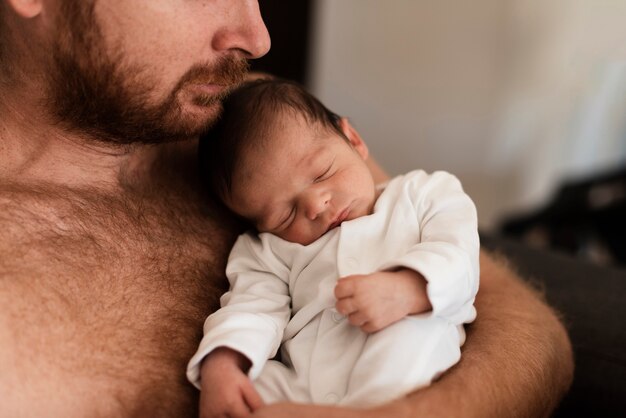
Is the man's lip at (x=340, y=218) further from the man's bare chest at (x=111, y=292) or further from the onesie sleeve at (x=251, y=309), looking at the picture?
the man's bare chest at (x=111, y=292)

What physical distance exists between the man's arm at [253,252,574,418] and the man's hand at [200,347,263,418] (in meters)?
0.06

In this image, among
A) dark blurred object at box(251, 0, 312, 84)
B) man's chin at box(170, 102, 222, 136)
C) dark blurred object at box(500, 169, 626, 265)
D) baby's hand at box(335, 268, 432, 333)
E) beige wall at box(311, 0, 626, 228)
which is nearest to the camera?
baby's hand at box(335, 268, 432, 333)

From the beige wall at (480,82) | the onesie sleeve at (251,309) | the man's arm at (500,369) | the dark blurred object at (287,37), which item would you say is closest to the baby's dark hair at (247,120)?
the onesie sleeve at (251,309)

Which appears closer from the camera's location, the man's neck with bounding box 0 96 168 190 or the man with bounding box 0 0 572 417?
the man with bounding box 0 0 572 417

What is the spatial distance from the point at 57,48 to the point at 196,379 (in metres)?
0.58

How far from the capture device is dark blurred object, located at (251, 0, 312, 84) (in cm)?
Result: 328

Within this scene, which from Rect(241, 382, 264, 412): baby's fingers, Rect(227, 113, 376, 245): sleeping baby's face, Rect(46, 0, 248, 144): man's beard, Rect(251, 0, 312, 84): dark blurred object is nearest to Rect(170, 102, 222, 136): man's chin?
Rect(46, 0, 248, 144): man's beard

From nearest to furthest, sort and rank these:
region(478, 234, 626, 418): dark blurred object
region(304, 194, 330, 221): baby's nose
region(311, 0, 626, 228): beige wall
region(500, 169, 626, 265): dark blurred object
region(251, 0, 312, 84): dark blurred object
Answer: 1. region(304, 194, 330, 221): baby's nose
2. region(478, 234, 626, 418): dark blurred object
3. region(500, 169, 626, 265): dark blurred object
4. region(251, 0, 312, 84): dark blurred object
5. region(311, 0, 626, 228): beige wall

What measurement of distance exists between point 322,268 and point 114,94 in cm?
46

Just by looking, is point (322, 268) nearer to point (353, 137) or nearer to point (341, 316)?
point (341, 316)

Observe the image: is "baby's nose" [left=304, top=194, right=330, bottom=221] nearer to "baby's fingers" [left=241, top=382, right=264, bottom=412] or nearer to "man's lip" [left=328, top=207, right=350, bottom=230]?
"man's lip" [left=328, top=207, right=350, bottom=230]

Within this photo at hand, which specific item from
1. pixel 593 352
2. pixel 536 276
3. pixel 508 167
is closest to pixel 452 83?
pixel 508 167

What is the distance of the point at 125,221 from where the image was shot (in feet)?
4.13

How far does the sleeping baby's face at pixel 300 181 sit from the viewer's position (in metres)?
1.15
